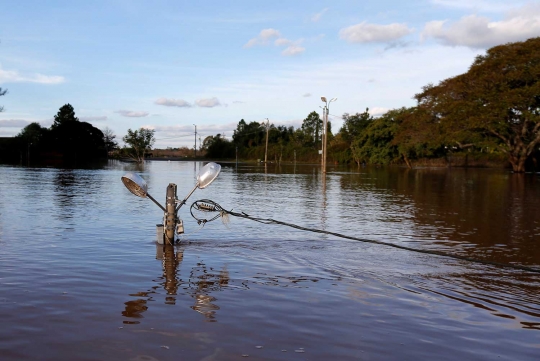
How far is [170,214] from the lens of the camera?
840cm

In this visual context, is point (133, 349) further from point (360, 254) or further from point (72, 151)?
point (72, 151)

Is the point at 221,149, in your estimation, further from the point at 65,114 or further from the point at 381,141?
the point at 381,141

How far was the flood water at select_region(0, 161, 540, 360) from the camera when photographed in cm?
418

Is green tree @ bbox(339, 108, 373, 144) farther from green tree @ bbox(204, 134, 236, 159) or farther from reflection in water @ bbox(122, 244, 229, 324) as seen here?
reflection in water @ bbox(122, 244, 229, 324)

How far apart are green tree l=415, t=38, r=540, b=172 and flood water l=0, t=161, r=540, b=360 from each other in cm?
3517

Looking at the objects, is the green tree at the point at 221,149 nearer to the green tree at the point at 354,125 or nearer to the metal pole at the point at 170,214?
the green tree at the point at 354,125

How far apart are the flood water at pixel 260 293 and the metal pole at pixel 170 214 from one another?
8.7 inches

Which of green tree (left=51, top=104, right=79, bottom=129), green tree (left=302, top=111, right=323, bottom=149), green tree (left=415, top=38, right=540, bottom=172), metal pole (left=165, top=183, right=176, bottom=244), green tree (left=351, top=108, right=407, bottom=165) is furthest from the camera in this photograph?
green tree (left=302, top=111, right=323, bottom=149)

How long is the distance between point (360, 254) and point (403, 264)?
2.74 ft

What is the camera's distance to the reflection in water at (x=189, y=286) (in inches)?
198

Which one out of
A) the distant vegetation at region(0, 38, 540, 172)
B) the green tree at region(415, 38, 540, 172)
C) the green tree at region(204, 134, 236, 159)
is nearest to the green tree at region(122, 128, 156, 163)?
the distant vegetation at region(0, 38, 540, 172)

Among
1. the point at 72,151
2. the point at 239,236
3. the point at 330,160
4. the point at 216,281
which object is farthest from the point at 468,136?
the point at 72,151

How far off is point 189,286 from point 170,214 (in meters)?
2.55

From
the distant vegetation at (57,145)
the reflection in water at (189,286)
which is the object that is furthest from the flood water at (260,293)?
the distant vegetation at (57,145)
